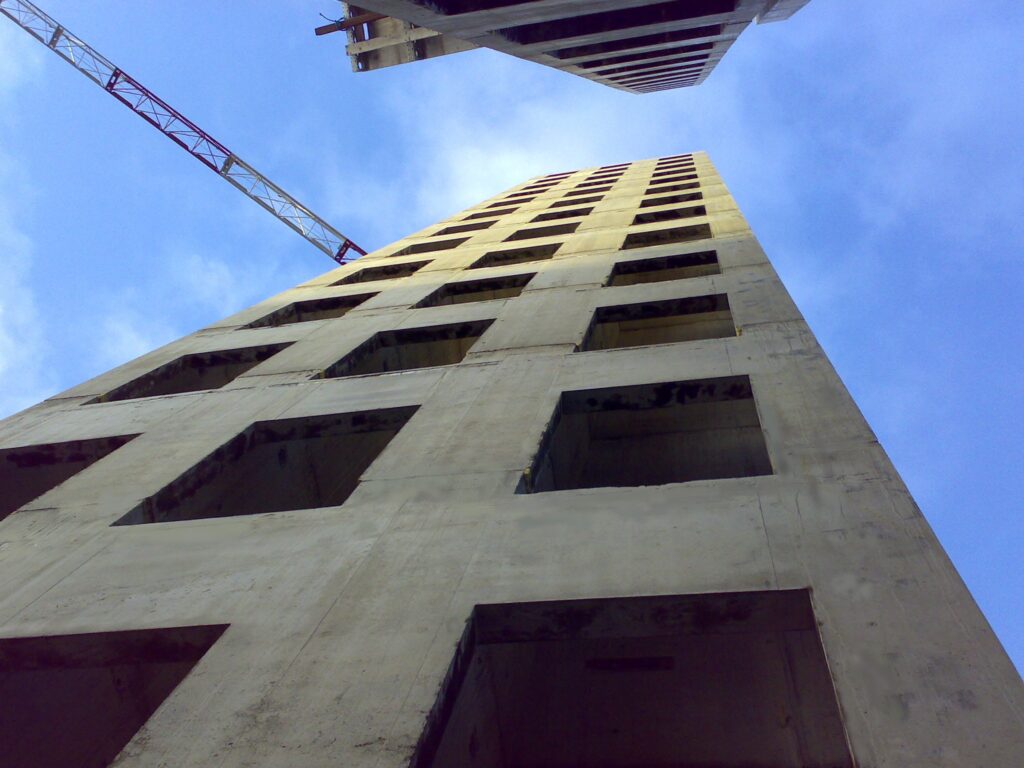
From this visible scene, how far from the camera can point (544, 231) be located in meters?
22.4

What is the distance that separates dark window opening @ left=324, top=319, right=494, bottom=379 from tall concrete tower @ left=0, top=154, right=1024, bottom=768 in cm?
134

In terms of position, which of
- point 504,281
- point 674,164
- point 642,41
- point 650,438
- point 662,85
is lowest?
point 650,438

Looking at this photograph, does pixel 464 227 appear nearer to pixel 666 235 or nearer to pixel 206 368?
pixel 666 235

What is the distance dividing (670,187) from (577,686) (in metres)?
23.4

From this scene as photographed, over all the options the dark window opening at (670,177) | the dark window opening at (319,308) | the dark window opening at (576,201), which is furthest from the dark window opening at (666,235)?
the dark window opening at (670,177)

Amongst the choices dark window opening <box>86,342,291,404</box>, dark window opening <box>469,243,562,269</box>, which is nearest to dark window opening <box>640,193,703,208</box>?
dark window opening <box>469,243,562,269</box>

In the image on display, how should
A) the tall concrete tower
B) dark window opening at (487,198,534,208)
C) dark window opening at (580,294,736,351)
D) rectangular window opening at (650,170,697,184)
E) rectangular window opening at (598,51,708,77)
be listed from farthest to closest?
dark window opening at (487,198,534,208), rectangular window opening at (650,170,697,184), rectangular window opening at (598,51,708,77), dark window opening at (580,294,736,351), the tall concrete tower

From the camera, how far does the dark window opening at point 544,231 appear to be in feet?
71.9

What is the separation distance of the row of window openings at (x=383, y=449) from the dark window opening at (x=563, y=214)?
45.2 ft

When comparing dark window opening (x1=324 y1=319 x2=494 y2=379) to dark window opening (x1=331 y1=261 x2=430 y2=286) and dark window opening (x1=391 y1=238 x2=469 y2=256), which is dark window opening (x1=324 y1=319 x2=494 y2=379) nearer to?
dark window opening (x1=331 y1=261 x2=430 y2=286)

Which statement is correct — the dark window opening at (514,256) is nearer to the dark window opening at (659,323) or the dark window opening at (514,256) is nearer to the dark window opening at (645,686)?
the dark window opening at (659,323)

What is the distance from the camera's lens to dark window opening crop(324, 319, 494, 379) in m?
12.6

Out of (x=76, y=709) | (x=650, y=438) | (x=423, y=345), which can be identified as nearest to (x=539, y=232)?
(x=423, y=345)

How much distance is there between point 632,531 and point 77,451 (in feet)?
25.1
